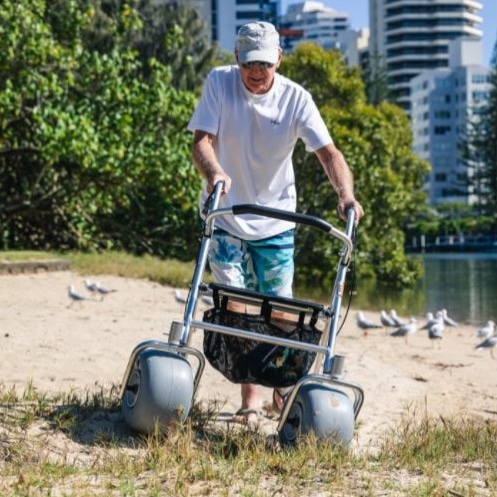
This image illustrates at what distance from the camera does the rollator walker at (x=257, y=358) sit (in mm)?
5902

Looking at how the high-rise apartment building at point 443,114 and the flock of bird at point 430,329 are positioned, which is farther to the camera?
the high-rise apartment building at point 443,114

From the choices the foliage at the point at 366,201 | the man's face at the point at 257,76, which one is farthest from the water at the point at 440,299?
the man's face at the point at 257,76

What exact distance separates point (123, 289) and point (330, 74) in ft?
114

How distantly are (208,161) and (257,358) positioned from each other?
981 millimetres

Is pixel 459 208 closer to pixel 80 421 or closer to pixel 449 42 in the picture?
pixel 449 42

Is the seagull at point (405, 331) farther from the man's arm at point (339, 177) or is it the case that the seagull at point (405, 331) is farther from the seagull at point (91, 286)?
the man's arm at point (339, 177)

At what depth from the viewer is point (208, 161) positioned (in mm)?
6574

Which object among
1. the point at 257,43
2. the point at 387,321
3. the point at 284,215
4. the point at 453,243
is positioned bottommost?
the point at 453,243

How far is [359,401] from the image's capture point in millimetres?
6145

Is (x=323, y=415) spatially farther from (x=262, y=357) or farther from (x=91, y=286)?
(x=91, y=286)

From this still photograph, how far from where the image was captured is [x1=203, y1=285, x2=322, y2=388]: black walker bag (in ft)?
21.1

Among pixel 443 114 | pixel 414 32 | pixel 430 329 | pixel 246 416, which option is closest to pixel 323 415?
pixel 246 416

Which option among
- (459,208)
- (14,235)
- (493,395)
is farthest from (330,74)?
(459,208)

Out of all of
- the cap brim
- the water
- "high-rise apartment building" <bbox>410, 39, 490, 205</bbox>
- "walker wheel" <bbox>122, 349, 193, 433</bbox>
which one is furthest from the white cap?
"high-rise apartment building" <bbox>410, 39, 490, 205</bbox>
